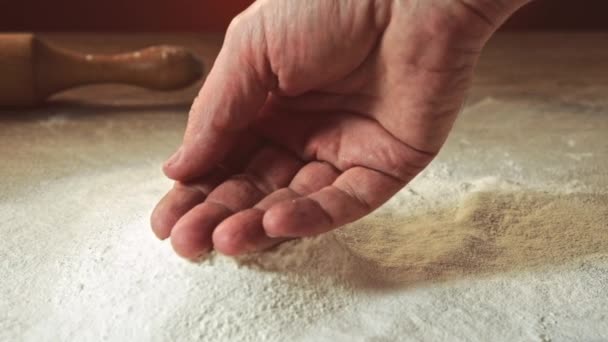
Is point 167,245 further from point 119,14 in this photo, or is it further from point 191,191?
point 119,14

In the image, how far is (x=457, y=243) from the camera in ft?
2.61

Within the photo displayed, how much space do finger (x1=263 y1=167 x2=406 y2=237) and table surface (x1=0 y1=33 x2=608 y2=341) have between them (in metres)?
0.06

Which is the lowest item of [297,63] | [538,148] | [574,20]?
[574,20]

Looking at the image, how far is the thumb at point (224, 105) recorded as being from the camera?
0.77m

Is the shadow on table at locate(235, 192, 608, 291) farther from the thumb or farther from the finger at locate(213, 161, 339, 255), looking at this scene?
the thumb

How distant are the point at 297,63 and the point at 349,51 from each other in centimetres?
6

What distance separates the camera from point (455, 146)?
122cm

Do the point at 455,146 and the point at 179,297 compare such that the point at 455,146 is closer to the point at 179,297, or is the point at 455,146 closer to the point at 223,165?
the point at 223,165

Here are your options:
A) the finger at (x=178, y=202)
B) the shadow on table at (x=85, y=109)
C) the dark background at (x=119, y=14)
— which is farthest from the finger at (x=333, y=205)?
the dark background at (x=119, y=14)

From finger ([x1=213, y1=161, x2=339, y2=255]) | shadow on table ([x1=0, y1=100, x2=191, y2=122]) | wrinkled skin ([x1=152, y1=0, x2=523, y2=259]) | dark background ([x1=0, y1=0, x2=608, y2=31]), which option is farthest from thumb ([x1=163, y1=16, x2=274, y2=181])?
dark background ([x1=0, y1=0, x2=608, y2=31])

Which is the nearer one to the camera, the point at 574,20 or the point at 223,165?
the point at 223,165

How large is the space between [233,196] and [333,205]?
0.12 metres

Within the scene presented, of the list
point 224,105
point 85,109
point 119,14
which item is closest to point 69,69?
point 85,109

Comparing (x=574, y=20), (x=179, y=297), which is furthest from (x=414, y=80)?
(x=574, y=20)
